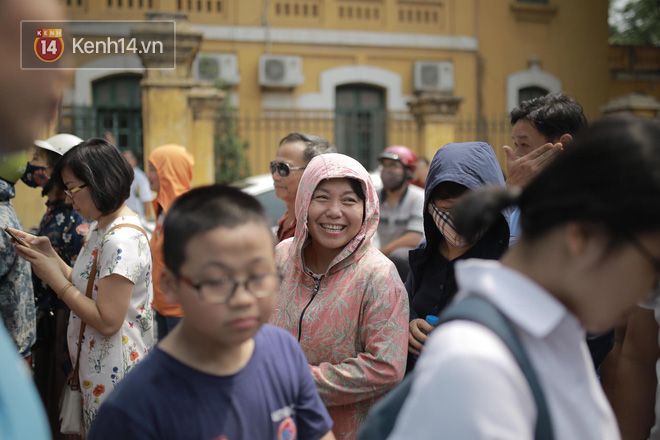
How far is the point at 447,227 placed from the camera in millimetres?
2834

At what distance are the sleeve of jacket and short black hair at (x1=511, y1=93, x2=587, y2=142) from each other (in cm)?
132

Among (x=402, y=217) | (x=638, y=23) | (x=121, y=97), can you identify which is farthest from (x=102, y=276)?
(x=638, y=23)

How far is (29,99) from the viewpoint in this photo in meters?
1.30

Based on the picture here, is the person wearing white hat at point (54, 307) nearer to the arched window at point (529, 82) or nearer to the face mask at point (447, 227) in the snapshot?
the face mask at point (447, 227)

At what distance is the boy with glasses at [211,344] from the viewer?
1.63 meters

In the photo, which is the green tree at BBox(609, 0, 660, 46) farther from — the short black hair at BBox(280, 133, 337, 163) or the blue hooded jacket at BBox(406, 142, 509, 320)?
the blue hooded jacket at BBox(406, 142, 509, 320)

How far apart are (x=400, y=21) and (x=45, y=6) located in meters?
14.9

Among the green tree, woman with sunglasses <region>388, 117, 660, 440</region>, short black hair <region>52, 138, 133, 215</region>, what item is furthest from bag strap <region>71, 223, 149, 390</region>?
the green tree

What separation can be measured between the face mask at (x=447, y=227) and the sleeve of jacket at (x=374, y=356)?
1.10ft

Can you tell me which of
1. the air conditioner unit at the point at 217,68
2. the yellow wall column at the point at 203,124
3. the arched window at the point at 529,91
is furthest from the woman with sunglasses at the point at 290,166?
the arched window at the point at 529,91

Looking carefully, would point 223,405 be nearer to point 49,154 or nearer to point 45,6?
point 45,6

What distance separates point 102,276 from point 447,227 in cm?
166

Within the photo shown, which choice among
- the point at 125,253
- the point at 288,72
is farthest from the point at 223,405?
the point at 288,72

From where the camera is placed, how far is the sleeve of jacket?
2574 millimetres
